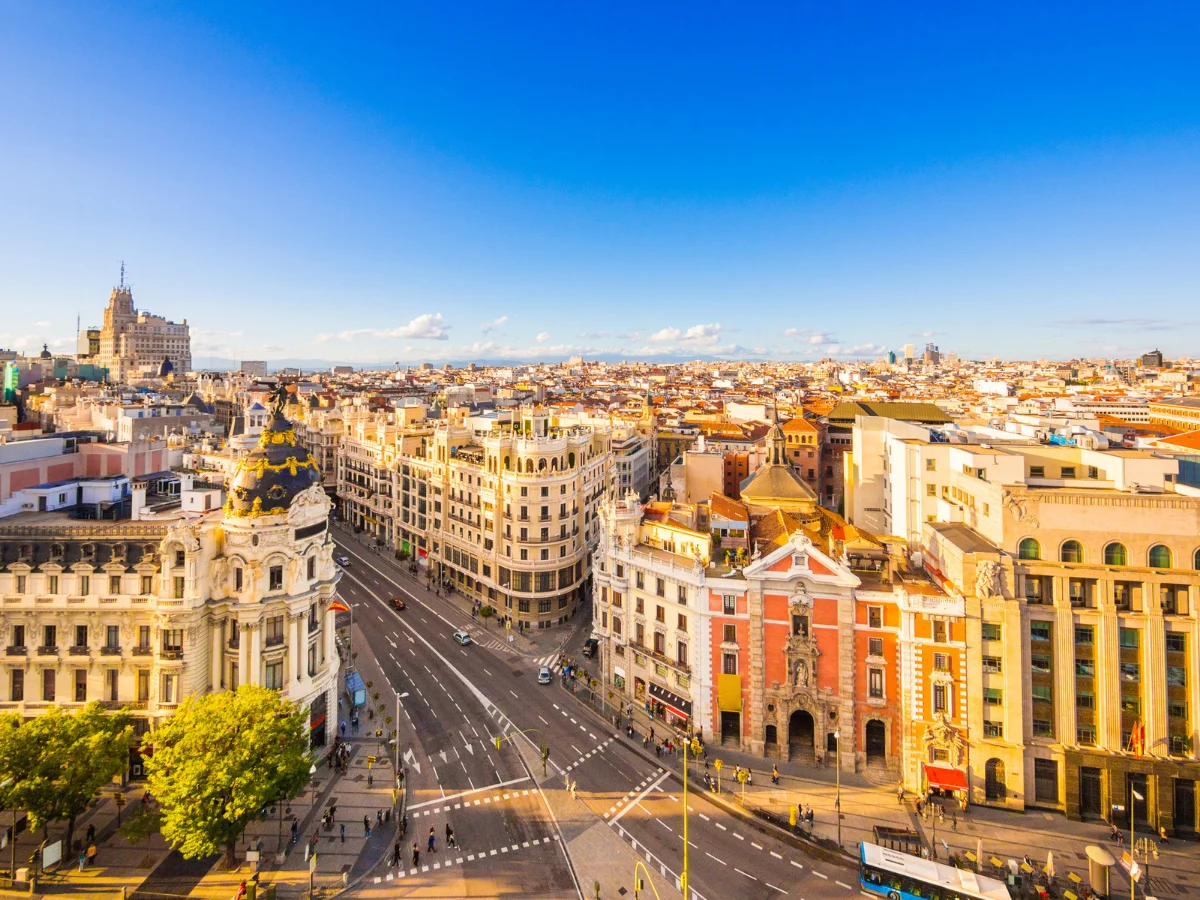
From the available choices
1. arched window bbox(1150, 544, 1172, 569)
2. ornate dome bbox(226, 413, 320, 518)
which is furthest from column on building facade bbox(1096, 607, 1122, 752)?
ornate dome bbox(226, 413, 320, 518)

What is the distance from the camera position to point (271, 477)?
52.3m

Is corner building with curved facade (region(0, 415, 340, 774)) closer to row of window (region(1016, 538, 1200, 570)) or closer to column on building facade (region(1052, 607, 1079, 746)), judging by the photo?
column on building facade (region(1052, 607, 1079, 746))

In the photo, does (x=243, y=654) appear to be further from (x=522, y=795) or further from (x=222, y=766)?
(x=522, y=795)

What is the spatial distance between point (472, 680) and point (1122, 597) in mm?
58070

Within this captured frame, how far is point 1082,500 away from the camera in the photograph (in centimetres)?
4994

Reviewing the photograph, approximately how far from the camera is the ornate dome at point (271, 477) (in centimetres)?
5122

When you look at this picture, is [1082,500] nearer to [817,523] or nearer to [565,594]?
[817,523]

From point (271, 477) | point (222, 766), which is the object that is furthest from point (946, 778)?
point (271, 477)

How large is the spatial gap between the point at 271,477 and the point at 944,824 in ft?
187

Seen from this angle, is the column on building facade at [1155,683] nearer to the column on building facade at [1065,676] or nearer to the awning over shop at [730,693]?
the column on building facade at [1065,676]

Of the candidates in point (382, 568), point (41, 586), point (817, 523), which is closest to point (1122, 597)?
point (817, 523)

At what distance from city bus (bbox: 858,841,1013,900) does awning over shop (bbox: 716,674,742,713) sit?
618 inches

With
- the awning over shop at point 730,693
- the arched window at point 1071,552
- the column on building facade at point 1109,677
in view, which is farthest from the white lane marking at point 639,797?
the arched window at point 1071,552

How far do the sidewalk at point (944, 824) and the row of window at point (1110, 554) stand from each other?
1895 cm
